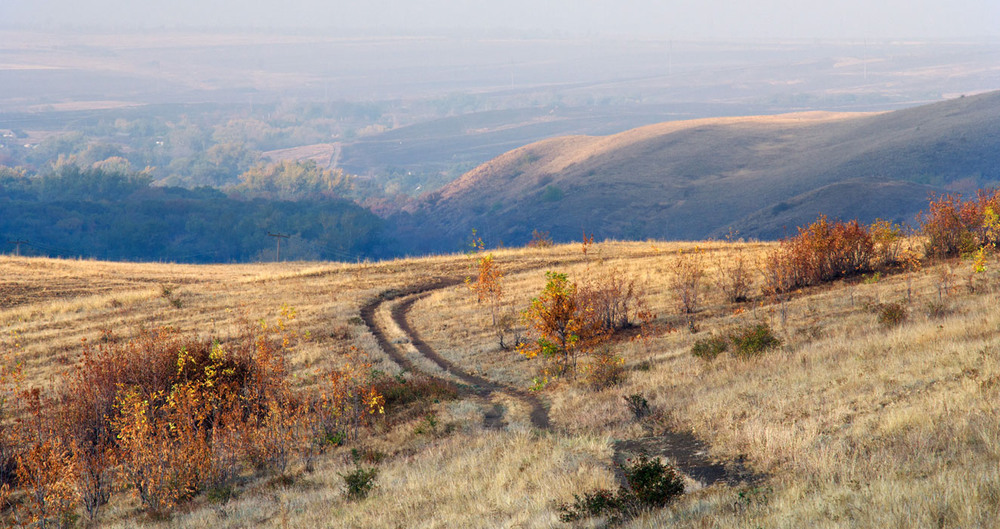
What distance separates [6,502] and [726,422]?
41.9 feet

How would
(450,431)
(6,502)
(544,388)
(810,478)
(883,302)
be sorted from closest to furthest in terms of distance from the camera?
(810,478) → (6,502) → (450,431) → (544,388) → (883,302)

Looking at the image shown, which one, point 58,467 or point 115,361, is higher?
point 115,361

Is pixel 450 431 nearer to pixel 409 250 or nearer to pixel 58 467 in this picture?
pixel 58 467

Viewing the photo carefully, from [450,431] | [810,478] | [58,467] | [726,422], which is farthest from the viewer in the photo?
[450,431]

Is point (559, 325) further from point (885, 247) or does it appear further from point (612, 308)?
point (885, 247)

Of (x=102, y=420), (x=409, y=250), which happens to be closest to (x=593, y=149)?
(x=409, y=250)

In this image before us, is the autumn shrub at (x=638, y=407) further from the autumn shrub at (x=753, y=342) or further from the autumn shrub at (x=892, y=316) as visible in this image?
the autumn shrub at (x=892, y=316)

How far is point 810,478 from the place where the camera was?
26.0 ft

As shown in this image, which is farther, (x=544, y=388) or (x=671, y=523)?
(x=544, y=388)

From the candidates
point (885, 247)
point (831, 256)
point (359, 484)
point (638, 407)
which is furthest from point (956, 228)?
point (359, 484)

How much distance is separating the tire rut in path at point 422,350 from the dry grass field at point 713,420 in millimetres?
236

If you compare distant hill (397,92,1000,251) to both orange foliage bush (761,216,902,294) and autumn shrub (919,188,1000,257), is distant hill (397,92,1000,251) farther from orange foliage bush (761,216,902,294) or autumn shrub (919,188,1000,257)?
orange foliage bush (761,216,902,294)

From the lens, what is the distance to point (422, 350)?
23531 millimetres

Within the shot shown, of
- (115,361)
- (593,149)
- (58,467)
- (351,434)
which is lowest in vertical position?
(351,434)
